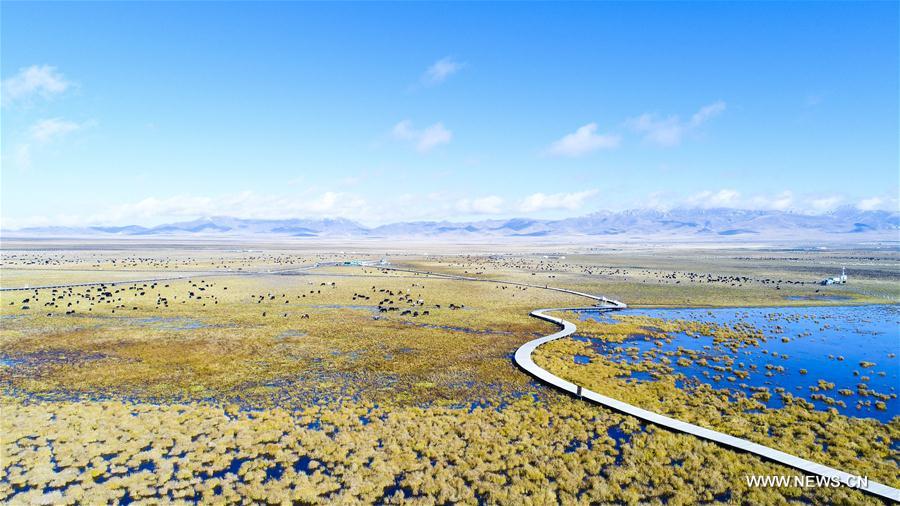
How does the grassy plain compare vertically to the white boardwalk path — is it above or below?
below

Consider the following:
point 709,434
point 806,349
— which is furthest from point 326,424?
point 806,349

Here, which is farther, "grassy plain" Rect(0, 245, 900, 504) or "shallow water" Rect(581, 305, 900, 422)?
"shallow water" Rect(581, 305, 900, 422)

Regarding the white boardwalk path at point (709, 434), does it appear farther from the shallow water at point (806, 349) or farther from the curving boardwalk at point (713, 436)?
the shallow water at point (806, 349)

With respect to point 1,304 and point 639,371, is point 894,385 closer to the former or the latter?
point 639,371

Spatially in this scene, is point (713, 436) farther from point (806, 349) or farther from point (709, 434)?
point (806, 349)

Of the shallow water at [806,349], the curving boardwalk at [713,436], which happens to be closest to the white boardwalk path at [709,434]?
the curving boardwalk at [713,436]

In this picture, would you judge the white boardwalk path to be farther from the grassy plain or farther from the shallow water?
the shallow water

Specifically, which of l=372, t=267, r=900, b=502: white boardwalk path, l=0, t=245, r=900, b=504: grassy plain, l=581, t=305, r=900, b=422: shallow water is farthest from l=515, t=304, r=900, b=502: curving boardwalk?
l=581, t=305, r=900, b=422: shallow water

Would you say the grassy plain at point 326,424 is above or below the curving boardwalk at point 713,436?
below

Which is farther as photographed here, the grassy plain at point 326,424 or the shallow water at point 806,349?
the shallow water at point 806,349

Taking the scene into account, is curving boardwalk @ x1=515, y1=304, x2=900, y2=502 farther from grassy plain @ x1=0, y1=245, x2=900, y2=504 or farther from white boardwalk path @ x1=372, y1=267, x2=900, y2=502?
grassy plain @ x1=0, y1=245, x2=900, y2=504
